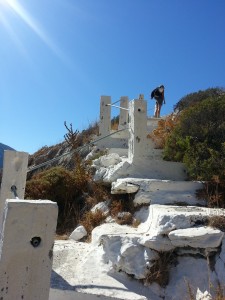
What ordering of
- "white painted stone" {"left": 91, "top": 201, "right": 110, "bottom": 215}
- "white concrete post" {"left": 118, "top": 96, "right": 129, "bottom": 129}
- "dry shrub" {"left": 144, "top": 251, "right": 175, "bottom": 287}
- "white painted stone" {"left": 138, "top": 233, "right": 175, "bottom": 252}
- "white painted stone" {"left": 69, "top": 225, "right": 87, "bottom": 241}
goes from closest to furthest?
"dry shrub" {"left": 144, "top": 251, "right": 175, "bottom": 287} → "white painted stone" {"left": 138, "top": 233, "right": 175, "bottom": 252} → "white painted stone" {"left": 69, "top": 225, "right": 87, "bottom": 241} → "white painted stone" {"left": 91, "top": 201, "right": 110, "bottom": 215} → "white concrete post" {"left": 118, "top": 96, "right": 129, "bottom": 129}

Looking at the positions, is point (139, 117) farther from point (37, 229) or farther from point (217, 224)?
point (37, 229)

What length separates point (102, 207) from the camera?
844 centimetres

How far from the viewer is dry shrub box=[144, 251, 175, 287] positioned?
5770 mm

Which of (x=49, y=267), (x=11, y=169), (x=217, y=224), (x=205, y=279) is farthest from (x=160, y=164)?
(x=49, y=267)

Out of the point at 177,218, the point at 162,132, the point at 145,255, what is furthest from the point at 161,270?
the point at 162,132

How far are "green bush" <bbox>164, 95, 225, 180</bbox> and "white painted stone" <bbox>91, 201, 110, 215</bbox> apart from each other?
216cm

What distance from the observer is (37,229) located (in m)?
3.02

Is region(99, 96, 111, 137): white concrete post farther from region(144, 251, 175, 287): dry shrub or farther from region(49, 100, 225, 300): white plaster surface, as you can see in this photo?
region(144, 251, 175, 287): dry shrub

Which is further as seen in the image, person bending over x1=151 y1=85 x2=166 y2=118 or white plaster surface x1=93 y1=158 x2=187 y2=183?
person bending over x1=151 y1=85 x2=166 y2=118

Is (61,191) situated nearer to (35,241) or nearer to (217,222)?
(217,222)

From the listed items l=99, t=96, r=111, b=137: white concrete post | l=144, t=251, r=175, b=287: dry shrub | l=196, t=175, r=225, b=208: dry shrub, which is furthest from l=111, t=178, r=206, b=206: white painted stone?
l=99, t=96, r=111, b=137: white concrete post

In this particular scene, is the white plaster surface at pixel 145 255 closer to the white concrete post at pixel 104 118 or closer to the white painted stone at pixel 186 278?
the white painted stone at pixel 186 278

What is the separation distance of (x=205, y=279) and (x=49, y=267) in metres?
3.42

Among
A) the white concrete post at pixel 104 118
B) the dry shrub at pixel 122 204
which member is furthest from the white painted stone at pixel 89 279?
the white concrete post at pixel 104 118
